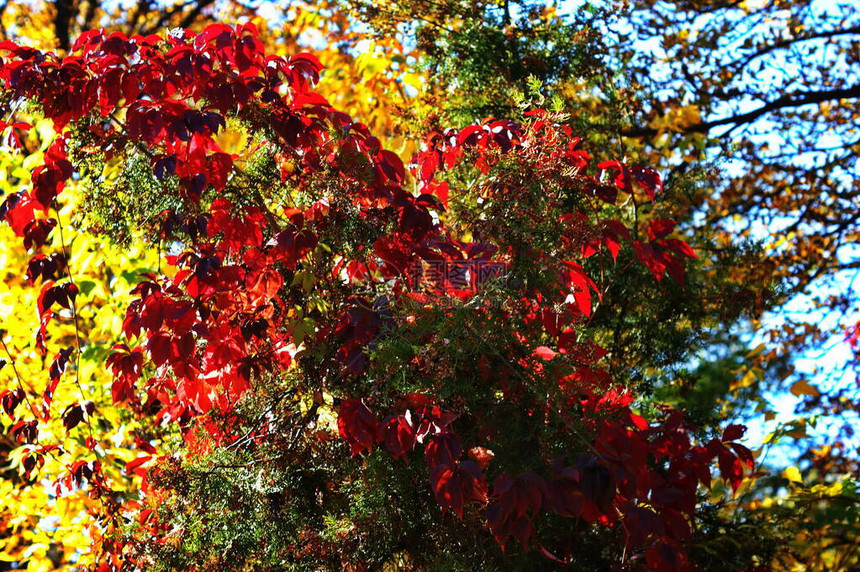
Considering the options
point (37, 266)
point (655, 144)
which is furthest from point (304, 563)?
point (655, 144)

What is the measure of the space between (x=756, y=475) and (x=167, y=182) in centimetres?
219

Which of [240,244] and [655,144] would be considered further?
[655,144]

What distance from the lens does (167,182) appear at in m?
2.14

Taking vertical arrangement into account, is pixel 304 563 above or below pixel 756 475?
below

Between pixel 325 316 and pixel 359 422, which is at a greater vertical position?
pixel 325 316

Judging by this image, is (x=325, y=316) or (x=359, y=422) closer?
(x=359, y=422)

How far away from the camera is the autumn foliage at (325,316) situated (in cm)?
192

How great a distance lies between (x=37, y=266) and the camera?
2.32 m

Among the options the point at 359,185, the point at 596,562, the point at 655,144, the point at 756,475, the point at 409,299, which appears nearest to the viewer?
the point at 409,299

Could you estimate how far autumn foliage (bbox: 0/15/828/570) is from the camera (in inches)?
75.7

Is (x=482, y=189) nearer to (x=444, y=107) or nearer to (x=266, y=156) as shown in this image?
(x=266, y=156)

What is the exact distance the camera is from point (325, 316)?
226 cm

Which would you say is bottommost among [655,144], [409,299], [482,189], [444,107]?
[409,299]

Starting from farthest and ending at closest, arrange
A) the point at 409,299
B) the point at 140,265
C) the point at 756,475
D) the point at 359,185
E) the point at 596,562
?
1. the point at 140,265
2. the point at 756,475
3. the point at 596,562
4. the point at 359,185
5. the point at 409,299
